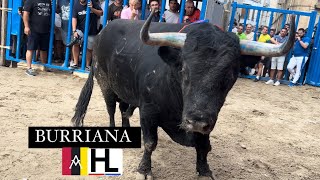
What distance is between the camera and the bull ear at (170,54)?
107 inches

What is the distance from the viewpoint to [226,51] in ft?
8.33

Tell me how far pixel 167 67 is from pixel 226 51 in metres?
0.63

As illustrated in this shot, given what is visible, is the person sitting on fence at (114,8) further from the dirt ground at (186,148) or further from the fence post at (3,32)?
the fence post at (3,32)

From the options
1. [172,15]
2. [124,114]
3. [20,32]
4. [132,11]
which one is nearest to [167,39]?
[124,114]

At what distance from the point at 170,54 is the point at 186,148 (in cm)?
182

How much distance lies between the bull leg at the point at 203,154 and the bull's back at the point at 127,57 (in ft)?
2.34

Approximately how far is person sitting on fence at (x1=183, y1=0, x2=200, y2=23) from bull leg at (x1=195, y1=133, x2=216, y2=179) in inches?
175

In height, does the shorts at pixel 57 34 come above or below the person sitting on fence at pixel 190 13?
below

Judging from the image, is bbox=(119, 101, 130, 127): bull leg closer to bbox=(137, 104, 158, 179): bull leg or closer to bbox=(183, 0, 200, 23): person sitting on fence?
bbox=(137, 104, 158, 179): bull leg

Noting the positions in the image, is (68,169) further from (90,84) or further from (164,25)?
(164,25)

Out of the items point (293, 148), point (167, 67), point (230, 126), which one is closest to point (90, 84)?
point (167, 67)

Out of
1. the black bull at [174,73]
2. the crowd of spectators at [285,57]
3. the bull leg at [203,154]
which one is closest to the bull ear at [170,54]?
the black bull at [174,73]

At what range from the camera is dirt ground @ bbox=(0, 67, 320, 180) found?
11.8ft
